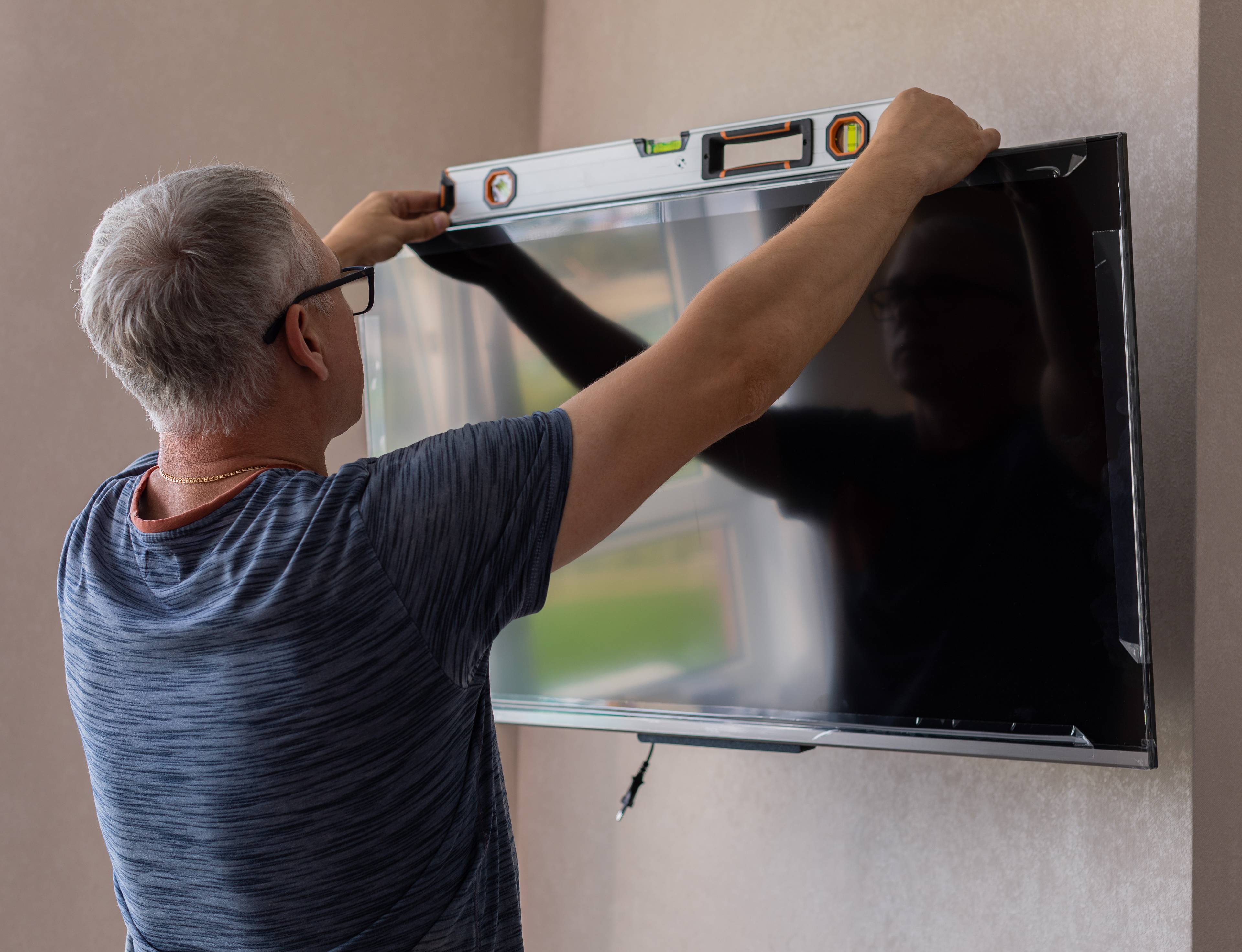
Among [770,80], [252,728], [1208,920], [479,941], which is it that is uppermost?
[770,80]

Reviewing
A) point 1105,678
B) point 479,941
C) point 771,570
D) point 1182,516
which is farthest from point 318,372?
point 1182,516

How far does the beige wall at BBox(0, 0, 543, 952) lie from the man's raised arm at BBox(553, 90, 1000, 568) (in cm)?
111

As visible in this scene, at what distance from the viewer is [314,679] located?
32.0 inches

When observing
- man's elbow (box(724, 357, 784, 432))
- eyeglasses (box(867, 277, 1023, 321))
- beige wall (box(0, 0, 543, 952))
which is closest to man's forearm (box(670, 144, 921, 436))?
man's elbow (box(724, 357, 784, 432))

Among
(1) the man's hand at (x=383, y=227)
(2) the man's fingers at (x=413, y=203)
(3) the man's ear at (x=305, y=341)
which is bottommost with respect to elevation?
(3) the man's ear at (x=305, y=341)

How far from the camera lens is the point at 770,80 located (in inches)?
68.5

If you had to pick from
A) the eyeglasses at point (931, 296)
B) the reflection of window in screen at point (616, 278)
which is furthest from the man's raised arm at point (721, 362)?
the reflection of window in screen at point (616, 278)

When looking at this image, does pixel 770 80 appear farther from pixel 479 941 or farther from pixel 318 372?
pixel 479 941

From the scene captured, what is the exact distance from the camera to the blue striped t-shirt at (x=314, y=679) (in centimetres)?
82

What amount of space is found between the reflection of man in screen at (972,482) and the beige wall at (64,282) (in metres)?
1.10

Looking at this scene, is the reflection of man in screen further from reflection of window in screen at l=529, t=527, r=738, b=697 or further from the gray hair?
the gray hair

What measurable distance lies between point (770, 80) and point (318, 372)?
1.11 meters

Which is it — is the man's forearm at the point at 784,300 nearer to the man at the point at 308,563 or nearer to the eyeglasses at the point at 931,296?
the man at the point at 308,563

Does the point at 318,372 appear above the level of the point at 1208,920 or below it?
above
